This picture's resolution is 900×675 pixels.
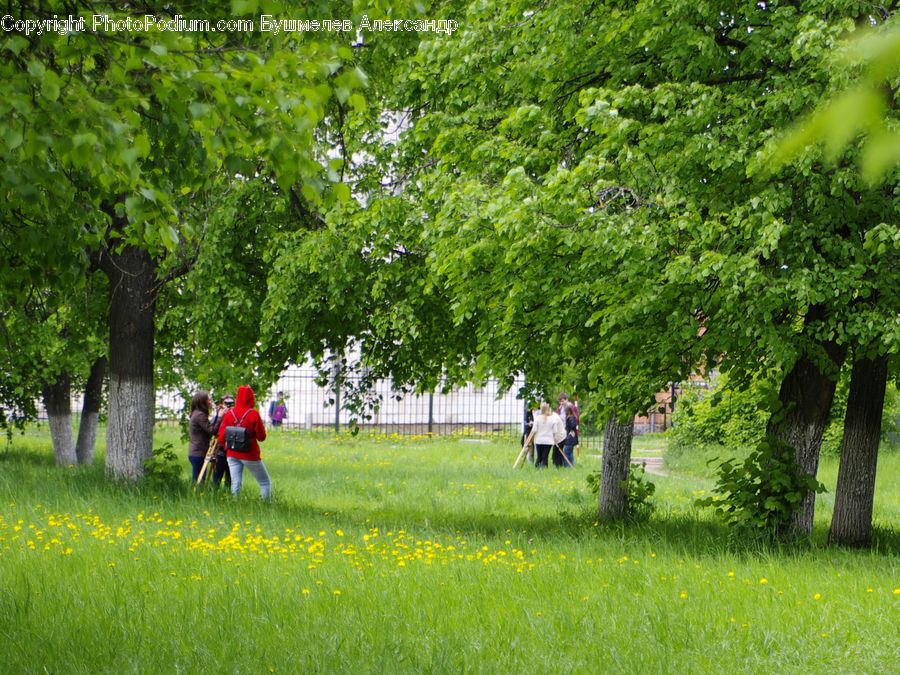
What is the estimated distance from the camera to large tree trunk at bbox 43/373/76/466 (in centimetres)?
1886

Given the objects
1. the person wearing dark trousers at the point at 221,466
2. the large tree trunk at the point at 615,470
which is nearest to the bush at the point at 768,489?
the large tree trunk at the point at 615,470

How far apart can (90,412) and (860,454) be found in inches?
556

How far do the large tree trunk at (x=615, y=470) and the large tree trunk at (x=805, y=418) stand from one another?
2.36m

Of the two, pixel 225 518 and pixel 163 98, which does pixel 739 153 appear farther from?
pixel 225 518

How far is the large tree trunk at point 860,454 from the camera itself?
997 cm

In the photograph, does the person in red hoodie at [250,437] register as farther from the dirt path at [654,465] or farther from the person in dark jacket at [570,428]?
the dirt path at [654,465]

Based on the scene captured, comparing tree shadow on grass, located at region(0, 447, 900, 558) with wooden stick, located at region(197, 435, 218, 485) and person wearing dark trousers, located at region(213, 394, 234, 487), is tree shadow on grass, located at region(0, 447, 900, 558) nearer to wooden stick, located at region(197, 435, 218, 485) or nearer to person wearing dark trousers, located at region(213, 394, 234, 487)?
person wearing dark trousers, located at region(213, 394, 234, 487)

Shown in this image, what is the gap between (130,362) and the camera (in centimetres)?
1270

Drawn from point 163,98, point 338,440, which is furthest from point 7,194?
point 338,440

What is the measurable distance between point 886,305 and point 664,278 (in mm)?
1699

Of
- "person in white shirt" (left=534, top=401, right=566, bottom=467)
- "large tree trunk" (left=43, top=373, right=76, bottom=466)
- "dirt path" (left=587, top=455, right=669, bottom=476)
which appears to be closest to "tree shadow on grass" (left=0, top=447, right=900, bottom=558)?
"large tree trunk" (left=43, top=373, right=76, bottom=466)

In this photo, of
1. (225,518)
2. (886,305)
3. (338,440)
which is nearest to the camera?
(886,305)

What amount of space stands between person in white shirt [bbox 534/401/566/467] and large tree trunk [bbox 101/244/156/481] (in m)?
9.85

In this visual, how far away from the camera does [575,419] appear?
74.1 feet
